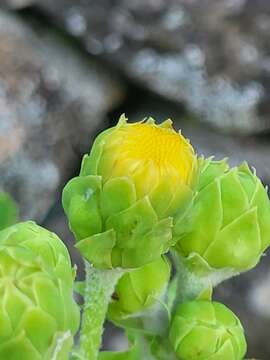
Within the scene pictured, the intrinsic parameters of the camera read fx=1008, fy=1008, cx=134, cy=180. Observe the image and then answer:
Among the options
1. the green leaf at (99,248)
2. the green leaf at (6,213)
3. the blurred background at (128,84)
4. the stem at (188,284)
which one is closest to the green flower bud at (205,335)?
the stem at (188,284)

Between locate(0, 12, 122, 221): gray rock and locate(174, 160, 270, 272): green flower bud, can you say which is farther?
locate(0, 12, 122, 221): gray rock

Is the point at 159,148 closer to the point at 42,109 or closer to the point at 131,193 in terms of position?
the point at 131,193

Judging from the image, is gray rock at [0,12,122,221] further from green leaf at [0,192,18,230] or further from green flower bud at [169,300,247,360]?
green flower bud at [169,300,247,360]

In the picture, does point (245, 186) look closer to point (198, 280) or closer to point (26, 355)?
point (198, 280)

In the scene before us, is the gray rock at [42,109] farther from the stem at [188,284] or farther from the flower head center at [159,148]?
the flower head center at [159,148]

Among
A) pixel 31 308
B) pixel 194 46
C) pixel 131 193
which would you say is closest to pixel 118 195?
pixel 131 193

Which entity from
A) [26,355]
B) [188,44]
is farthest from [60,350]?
[188,44]

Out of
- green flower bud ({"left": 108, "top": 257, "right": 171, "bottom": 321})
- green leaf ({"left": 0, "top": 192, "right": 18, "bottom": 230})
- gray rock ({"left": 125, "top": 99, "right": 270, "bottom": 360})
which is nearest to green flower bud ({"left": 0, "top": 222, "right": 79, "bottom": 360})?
green flower bud ({"left": 108, "top": 257, "right": 171, "bottom": 321})
